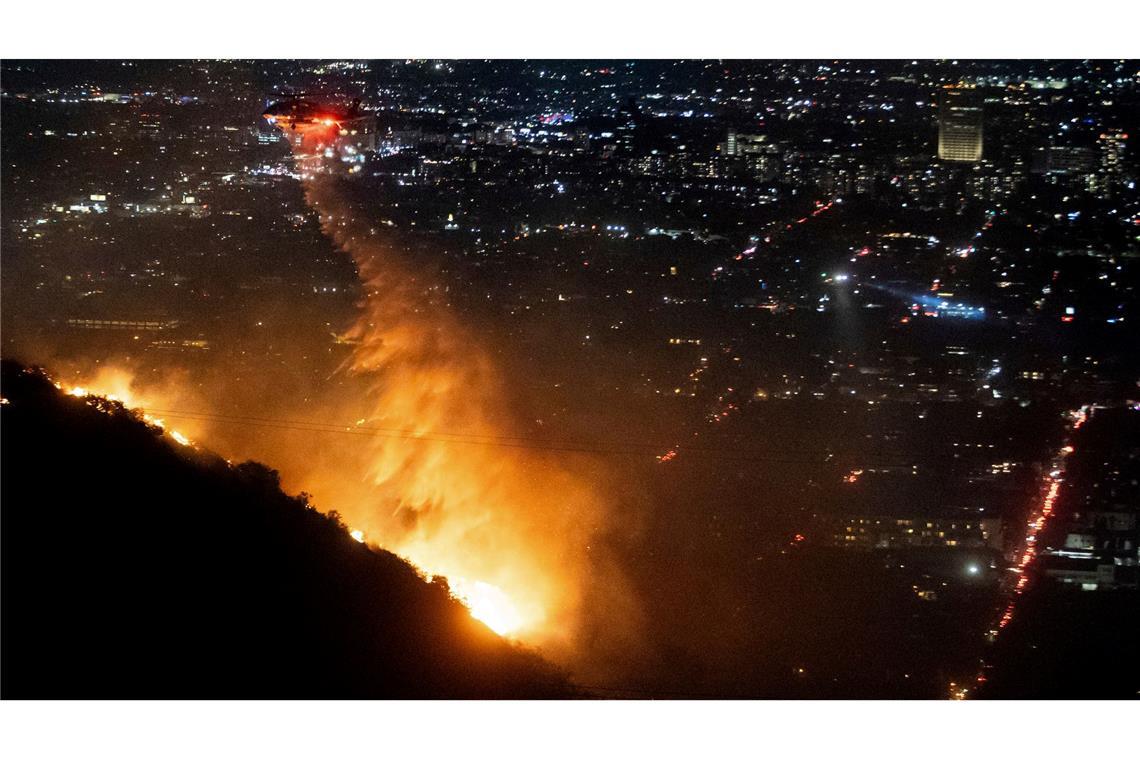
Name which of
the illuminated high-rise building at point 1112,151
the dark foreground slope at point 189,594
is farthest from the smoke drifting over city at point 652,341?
the dark foreground slope at point 189,594

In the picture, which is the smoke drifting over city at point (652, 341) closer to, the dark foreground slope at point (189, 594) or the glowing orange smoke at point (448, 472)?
the glowing orange smoke at point (448, 472)

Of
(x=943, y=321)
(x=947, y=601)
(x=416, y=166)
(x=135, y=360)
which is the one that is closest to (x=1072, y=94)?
(x=943, y=321)

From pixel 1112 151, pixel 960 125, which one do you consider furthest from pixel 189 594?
pixel 1112 151

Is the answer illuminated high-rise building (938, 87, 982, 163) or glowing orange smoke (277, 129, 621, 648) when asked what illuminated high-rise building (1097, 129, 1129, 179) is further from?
glowing orange smoke (277, 129, 621, 648)

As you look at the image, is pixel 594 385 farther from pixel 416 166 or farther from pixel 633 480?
pixel 416 166

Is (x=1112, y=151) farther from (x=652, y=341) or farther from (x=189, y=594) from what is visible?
(x=189, y=594)

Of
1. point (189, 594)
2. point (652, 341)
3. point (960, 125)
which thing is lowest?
point (189, 594)
